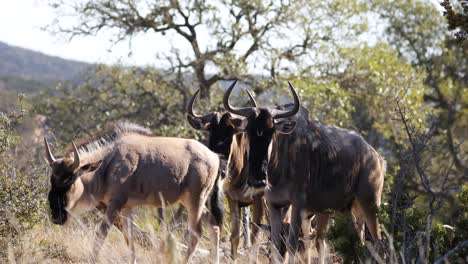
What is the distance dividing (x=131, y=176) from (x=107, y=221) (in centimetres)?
90

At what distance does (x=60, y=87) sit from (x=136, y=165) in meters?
14.6

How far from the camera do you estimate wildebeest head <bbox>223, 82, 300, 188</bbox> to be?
8367 millimetres

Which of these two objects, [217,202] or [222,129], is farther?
[222,129]

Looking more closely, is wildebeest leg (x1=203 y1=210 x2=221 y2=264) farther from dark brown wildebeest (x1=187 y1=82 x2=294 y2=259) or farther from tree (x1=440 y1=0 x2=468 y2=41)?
tree (x1=440 y1=0 x2=468 y2=41)

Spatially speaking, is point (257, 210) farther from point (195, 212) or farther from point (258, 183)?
point (258, 183)

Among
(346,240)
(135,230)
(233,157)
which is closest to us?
(346,240)

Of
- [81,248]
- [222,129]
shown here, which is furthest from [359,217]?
[81,248]

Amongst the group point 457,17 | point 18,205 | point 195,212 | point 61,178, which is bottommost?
point 195,212

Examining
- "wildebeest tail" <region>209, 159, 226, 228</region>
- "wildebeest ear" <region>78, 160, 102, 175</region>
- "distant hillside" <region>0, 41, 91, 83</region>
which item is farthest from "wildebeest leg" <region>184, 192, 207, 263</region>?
"distant hillside" <region>0, 41, 91, 83</region>

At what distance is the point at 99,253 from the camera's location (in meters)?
7.32

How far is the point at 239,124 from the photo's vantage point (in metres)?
9.36

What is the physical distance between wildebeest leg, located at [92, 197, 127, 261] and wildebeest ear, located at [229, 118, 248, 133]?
1.65m

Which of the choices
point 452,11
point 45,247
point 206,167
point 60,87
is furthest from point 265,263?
point 60,87

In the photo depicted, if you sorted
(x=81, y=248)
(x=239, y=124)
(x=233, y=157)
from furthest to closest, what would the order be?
(x=233, y=157), (x=239, y=124), (x=81, y=248)
